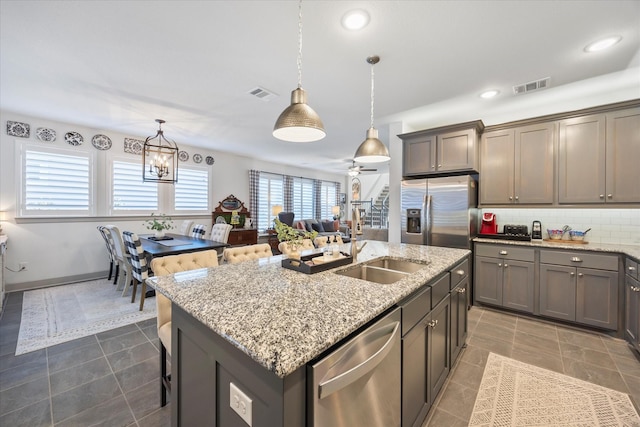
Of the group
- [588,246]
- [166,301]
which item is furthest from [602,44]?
[166,301]

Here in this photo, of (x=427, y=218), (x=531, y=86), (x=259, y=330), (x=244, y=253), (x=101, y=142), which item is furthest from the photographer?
(x=101, y=142)

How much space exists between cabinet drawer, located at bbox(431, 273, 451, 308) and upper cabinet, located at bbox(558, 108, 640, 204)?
245 centimetres

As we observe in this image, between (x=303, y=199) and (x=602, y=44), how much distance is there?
23.8 ft

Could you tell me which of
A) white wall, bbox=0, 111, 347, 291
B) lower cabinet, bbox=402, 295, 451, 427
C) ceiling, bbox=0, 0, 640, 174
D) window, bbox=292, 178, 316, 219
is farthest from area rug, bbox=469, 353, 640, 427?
window, bbox=292, 178, 316, 219

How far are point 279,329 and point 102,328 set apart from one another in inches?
122

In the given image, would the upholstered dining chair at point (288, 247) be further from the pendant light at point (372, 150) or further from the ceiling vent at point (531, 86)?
the ceiling vent at point (531, 86)

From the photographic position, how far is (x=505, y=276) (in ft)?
10.3

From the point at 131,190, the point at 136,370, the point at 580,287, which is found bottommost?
the point at 136,370

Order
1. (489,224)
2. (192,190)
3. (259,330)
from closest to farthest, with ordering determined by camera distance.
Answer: (259,330), (489,224), (192,190)

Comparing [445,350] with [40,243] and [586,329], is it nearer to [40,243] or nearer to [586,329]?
[586,329]

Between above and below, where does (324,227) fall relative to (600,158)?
below

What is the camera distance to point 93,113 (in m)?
3.77

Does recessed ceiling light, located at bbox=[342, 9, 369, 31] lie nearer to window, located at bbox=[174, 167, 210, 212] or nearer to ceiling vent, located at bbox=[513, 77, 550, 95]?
ceiling vent, located at bbox=[513, 77, 550, 95]

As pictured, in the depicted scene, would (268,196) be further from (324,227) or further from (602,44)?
(602,44)
